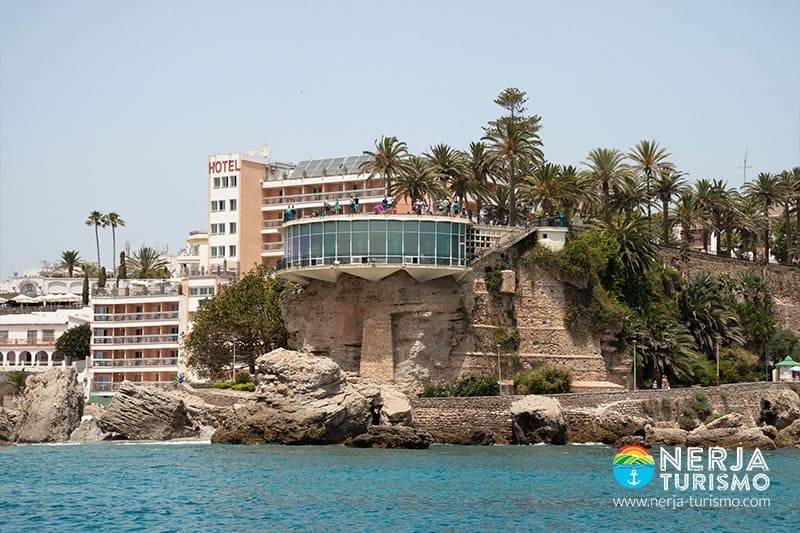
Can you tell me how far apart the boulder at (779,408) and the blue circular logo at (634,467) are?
10.5 m

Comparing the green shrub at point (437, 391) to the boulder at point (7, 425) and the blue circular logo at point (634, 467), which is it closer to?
the blue circular logo at point (634, 467)

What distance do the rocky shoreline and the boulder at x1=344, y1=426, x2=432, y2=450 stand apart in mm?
55

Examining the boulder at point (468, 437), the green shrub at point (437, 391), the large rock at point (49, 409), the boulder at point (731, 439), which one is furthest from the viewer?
the green shrub at point (437, 391)

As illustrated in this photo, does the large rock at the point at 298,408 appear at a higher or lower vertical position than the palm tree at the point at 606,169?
lower

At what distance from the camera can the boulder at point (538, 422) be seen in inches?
2357

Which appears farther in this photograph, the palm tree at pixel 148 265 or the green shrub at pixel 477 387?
the palm tree at pixel 148 265

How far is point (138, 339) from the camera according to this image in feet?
307

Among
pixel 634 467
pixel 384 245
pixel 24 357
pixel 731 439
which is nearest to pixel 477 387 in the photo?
pixel 384 245

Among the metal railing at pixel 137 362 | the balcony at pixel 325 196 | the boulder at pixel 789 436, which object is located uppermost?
the balcony at pixel 325 196

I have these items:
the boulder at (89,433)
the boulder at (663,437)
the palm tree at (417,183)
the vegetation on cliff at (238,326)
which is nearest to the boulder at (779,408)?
the boulder at (663,437)

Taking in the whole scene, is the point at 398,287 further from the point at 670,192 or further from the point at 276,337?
the point at 670,192

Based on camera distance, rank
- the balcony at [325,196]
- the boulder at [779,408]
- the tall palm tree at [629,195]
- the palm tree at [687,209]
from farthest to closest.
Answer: the balcony at [325,196] < the palm tree at [687,209] < the tall palm tree at [629,195] < the boulder at [779,408]

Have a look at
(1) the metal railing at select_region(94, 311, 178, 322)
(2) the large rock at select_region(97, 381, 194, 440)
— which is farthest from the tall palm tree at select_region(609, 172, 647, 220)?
(1) the metal railing at select_region(94, 311, 178, 322)

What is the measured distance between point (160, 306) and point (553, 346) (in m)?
36.1
